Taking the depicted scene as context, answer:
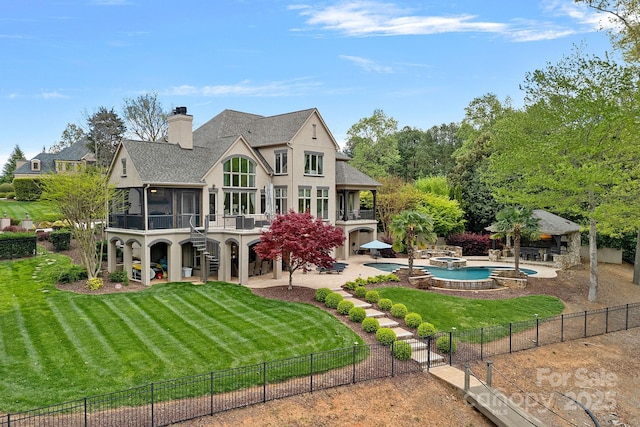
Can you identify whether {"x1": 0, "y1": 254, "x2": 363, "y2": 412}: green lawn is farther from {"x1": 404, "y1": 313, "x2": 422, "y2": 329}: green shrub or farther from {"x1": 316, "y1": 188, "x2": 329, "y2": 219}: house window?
{"x1": 316, "y1": 188, "x2": 329, "y2": 219}: house window

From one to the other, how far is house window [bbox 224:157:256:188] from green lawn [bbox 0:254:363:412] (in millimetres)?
7916

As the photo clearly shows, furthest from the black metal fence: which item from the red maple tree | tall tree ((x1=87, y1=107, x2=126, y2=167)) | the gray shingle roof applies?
tall tree ((x1=87, y1=107, x2=126, y2=167))

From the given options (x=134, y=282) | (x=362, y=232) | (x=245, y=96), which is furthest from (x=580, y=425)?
(x=245, y=96)

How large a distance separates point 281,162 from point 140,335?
17726 millimetres

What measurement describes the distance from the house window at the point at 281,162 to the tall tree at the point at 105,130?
1103 inches

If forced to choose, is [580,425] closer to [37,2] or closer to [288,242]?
[288,242]

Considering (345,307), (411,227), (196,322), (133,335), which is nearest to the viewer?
(133,335)

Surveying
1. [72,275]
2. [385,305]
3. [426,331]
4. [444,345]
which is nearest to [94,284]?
[72,275]

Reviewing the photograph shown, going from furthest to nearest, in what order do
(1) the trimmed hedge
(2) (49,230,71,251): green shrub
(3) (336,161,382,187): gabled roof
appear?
(3) (336,161,382,187): gabled roof → (2) (49,230,71,251): green shrub → (1) the trimmed hedge

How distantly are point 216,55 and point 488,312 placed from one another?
2803 cm

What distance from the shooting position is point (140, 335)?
16297mm

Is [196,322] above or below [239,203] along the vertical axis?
below

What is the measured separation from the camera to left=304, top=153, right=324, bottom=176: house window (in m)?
32.2

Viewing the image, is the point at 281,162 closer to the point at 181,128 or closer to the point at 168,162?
the point at 181,128
